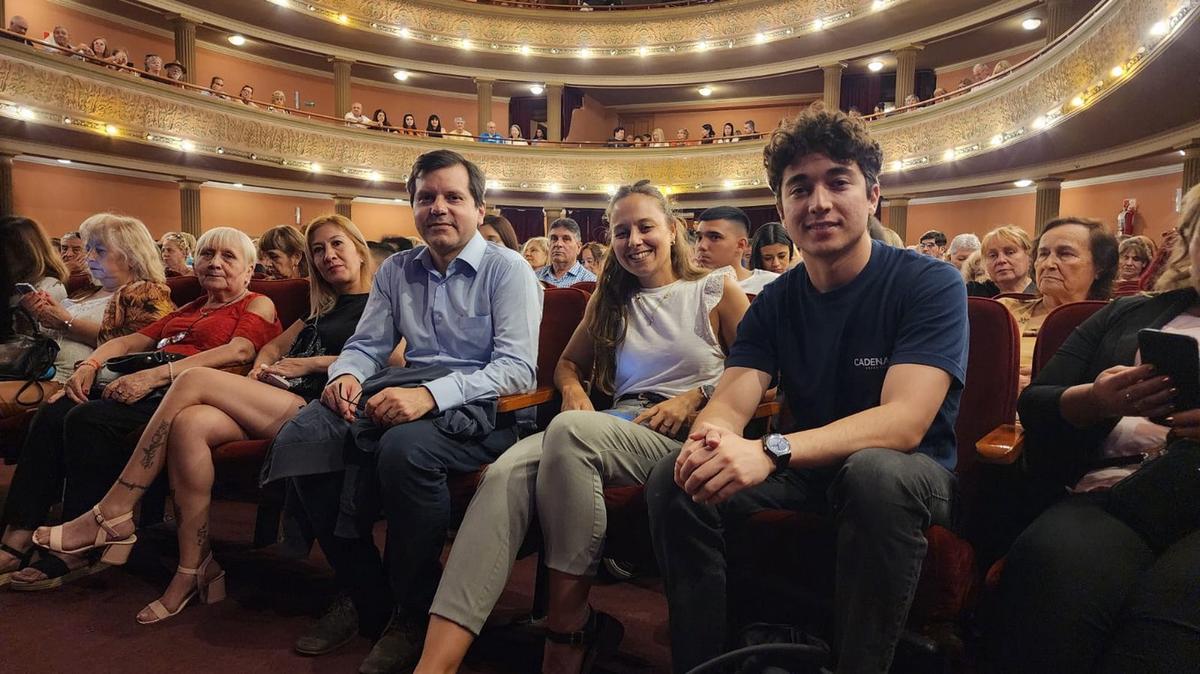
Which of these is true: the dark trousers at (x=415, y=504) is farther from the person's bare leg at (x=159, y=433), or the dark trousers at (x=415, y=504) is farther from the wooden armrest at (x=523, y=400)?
the person's bare leg at (x=159, y=433)

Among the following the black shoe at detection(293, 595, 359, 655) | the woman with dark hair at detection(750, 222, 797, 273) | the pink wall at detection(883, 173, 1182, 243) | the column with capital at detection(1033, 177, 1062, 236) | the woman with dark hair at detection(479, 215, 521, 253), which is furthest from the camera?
the column with capital at detection(1033, 177, 1062, 236)

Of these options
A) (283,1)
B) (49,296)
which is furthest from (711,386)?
(283,1)

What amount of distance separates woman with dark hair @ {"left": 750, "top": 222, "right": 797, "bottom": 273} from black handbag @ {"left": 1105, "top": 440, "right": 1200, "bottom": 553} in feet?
7.00

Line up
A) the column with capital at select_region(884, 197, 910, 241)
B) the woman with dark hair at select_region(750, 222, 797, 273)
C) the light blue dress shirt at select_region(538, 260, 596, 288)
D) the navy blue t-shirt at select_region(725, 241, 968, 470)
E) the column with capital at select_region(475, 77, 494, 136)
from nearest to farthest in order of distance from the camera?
1. the navy blue t-shirt at select_region(725, 241, 968, 470)
2. the woman with dark hair at select_region(750, 222, 797, 273)
3. the light blue dress shirt at select_region(538, 260, 596, 288)
4. the column with capital at select_region(884, 197, 910, 241)
5. the column with capital at select_region(475, 77, 494, 136)

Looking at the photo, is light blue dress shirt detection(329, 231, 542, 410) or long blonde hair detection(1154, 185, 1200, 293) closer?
long blonde hair detection(1154, 185, 1200, 293)

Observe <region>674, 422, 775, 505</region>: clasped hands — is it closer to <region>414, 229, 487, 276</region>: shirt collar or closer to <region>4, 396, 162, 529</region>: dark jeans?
<region>414, 229, 487, 276</region>: shirt collar

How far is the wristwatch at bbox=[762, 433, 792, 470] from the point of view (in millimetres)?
1095

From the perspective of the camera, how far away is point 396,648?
4.93 ft

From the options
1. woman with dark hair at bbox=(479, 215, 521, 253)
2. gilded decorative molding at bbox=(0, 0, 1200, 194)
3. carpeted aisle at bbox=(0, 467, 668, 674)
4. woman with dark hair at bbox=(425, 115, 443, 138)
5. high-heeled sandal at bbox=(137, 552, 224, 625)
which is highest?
woman with dark hair at bbox=(425, 115, 443, 138)

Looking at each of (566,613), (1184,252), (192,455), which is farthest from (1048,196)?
(192,455)

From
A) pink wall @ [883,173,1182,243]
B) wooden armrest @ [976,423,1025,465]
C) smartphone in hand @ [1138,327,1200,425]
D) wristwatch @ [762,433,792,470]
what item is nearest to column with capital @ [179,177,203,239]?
pink wall @ [883,173,1182,243]

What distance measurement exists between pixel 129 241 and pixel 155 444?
1.04 m

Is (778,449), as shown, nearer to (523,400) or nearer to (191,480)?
(523,400)

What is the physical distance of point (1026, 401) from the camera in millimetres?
1285
